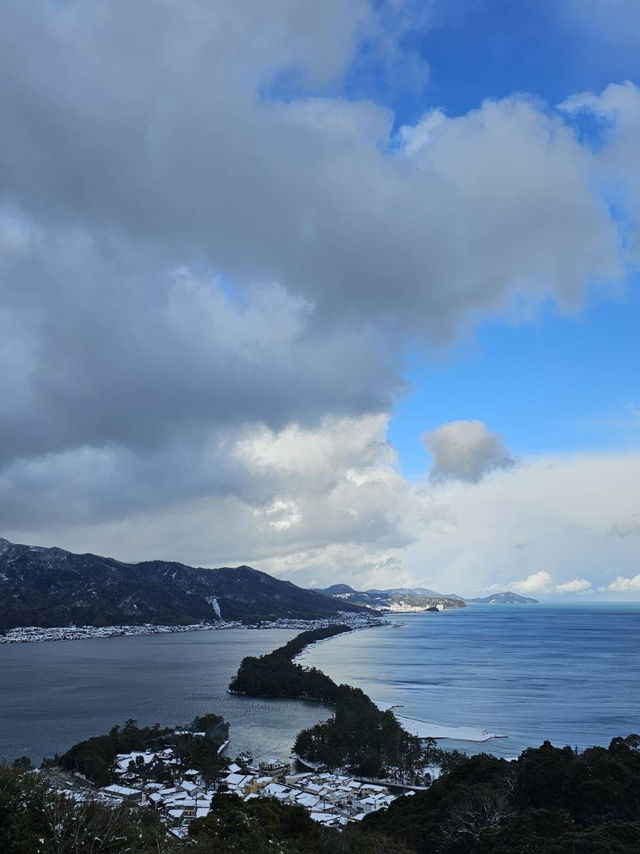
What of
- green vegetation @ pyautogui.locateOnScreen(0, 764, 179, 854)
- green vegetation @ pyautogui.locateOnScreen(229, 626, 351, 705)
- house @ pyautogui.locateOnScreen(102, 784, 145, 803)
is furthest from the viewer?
green vegetation @ pyautogui.locateOnScreen(229, 626, 351, 705)

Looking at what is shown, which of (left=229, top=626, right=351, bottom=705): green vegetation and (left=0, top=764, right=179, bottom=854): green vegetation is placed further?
(left=229, top=626, right=351, bottom=705): green vegetation

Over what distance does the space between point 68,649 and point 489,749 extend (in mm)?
123918

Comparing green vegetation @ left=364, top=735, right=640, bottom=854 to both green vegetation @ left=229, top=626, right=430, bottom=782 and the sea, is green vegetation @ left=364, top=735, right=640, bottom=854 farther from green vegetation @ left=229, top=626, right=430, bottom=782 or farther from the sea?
the sea

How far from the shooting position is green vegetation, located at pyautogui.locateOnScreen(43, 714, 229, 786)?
1638 inches

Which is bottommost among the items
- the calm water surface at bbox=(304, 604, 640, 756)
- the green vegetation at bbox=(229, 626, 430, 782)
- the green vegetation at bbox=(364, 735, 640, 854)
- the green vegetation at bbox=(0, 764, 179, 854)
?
the calm water surface at bbox=(304, 604, 640, 756)

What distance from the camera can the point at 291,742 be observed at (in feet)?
181

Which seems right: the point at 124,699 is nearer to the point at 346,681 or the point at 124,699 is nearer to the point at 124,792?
the point at 346,681

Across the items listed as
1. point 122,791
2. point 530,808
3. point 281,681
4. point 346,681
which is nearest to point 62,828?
point 530,808

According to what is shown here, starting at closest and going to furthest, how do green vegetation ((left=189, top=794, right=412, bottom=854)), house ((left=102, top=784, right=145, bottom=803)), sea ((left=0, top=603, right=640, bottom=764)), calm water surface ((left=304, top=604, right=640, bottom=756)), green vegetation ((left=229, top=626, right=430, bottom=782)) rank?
green vegetation ((left=189, top=794, right=412, bottom=854)) < house ((left=102, top=784, right=145, bottom=803)) < green vegetation ((left=229, top=626, right=430, bottom=782)) < sea ((left=0, top=603, right=640, bottom=764)) < calm water surface ((left=304, top=604, right=640, bottom=756))

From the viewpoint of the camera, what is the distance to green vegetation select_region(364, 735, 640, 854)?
827 inches

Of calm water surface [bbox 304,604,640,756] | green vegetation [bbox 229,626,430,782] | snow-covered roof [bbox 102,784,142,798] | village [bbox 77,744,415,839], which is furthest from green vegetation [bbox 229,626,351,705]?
snow-covered roof [bbox 102,784,142,798]

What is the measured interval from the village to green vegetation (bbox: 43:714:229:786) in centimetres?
64

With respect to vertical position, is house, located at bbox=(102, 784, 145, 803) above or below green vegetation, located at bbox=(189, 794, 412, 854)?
below

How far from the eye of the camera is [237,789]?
38.2m
